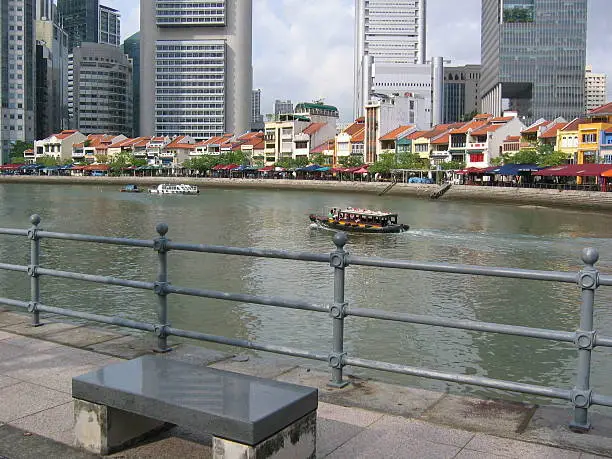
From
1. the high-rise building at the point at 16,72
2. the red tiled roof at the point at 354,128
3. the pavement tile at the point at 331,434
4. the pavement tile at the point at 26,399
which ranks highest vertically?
the high-rise building at the point at 16,72

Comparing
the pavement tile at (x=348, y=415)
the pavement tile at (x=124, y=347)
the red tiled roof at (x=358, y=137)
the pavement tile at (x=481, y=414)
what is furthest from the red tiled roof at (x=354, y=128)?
the pavement tile at (x=348, y=415)

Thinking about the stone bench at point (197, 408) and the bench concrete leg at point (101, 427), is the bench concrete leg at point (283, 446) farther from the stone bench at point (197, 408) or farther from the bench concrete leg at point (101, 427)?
the bench concrete leg at point (101, 427)

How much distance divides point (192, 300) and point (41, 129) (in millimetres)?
170256

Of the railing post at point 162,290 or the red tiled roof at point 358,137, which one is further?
the red tiled roof at point 358,137

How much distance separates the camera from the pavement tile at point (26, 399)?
4.68m

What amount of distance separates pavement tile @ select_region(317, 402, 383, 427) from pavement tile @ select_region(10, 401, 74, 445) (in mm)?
1529

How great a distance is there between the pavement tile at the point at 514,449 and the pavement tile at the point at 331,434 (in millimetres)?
684

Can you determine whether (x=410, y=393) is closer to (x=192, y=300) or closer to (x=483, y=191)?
(x=192, y=300)

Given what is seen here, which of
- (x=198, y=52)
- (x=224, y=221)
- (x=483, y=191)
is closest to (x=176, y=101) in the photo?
(x=198, y=52)

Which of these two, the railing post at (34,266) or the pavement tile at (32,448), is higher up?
the railing post at (34,266)

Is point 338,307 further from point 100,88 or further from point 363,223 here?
point 100,88

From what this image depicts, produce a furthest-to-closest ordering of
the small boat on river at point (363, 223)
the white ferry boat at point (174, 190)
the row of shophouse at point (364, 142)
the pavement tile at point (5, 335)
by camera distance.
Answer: the white ferry boat at point (174, 190)
the row of shophouse at point (364, 142)
the small boat on river at point (363, 223)
the pavement tile at point (5, 335)

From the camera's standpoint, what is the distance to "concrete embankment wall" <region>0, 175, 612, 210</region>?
64750 mm

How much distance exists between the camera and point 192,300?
18.2 m
